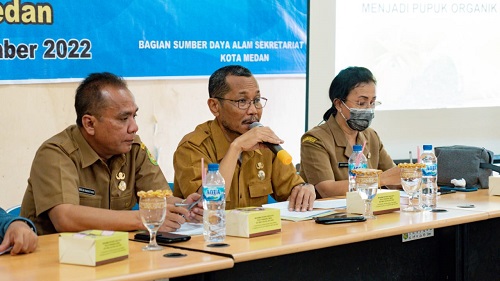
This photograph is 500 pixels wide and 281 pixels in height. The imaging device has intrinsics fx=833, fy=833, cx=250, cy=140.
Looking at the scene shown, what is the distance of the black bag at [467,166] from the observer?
3975 mm

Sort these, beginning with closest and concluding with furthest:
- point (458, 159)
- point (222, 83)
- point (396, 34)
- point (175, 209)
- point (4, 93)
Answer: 1. point (175, 209)
2. point (222, 83)
3. point (4, 93)
4. point (458, 159)
5. point (396, 34)

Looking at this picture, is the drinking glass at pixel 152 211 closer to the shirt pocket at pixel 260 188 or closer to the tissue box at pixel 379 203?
the tissue box at pixel 379 203

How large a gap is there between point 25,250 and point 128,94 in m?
0.87

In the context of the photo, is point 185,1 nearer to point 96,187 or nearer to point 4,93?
point 4,93

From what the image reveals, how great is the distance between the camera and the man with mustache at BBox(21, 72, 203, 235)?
2799 millimetres

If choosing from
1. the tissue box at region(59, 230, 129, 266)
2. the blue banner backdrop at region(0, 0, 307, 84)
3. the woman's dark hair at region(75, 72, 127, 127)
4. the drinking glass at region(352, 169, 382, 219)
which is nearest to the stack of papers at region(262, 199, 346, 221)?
the drinking glass at region(352, 169, 382, 219)

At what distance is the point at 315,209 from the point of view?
3.25m

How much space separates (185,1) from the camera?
4.30 m

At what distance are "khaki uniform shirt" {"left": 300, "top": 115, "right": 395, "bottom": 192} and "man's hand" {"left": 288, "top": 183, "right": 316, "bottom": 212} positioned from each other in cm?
57

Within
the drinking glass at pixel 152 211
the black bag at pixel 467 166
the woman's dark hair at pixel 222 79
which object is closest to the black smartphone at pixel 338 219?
the drinking glass at pixel 152 211

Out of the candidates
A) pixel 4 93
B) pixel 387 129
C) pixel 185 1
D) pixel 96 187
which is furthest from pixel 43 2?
pixel 387 129

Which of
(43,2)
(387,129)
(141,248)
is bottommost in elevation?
(141,248)

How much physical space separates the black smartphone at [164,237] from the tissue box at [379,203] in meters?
0.75

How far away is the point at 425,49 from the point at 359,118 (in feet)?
5.29
